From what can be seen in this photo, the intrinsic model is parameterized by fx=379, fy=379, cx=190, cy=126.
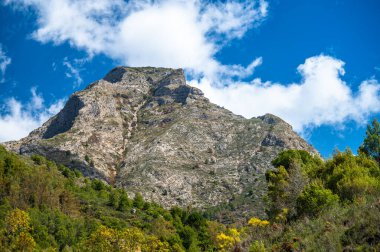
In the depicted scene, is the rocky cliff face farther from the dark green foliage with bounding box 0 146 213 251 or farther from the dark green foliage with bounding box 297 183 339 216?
the dark green foliage with bounding box 297 183 339 216

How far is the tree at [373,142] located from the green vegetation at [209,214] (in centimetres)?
14

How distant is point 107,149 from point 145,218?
202 feet

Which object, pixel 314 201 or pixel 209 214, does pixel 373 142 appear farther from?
pixel 209 214

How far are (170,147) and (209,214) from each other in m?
38.0

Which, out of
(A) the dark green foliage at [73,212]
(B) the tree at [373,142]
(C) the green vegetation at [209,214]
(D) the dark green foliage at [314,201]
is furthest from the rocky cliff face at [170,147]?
(D) the dark green foliage at [314,201]

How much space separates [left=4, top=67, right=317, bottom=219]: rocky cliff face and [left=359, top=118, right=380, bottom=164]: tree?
2176 inches

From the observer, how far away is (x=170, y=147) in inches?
5531

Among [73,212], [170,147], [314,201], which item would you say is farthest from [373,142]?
[170,147]

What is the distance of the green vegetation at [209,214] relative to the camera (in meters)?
17.6

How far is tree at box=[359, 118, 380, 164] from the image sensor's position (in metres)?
53.1

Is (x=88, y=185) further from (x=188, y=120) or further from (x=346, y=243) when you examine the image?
(x=346, y=243)

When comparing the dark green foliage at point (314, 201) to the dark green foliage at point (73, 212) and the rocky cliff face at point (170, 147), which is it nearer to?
the dark green foliage at point (73, 212)

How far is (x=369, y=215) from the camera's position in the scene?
1622cm

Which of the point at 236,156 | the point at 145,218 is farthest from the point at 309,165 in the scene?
the point at 236,156
